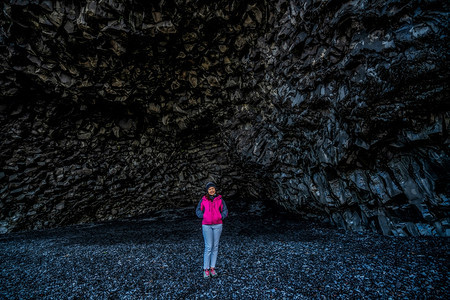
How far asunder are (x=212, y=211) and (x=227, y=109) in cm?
1051

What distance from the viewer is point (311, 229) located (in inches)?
411

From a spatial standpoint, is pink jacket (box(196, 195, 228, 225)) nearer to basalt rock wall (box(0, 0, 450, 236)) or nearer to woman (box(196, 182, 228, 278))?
woman (box(196, 182, 228, 278))

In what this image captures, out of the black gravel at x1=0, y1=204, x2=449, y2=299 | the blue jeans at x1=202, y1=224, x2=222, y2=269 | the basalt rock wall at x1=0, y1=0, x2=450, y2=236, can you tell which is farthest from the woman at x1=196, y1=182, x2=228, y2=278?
the basalt rock wall at x1=0, y1=0, x2=450, y2=236

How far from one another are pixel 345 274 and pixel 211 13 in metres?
13.4

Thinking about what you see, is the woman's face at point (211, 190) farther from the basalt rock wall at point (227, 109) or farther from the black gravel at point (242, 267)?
the basalt rock wall at point (227, 109)

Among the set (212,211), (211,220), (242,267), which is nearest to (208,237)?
(211,220)

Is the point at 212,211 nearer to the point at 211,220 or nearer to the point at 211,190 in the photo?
the point at 211,220

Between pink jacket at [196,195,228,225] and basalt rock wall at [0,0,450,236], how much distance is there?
6.69 metres

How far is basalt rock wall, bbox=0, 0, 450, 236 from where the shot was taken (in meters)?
7.23

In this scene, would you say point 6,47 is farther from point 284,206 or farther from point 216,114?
point 284,206

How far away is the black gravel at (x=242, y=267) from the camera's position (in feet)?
17.2

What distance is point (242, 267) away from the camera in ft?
22.0

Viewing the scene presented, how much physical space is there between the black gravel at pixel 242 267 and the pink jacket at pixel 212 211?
6.38ft

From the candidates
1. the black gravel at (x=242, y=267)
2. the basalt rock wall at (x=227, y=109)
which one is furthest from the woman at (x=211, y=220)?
the basalt rock wall at (x=227, y=109)
